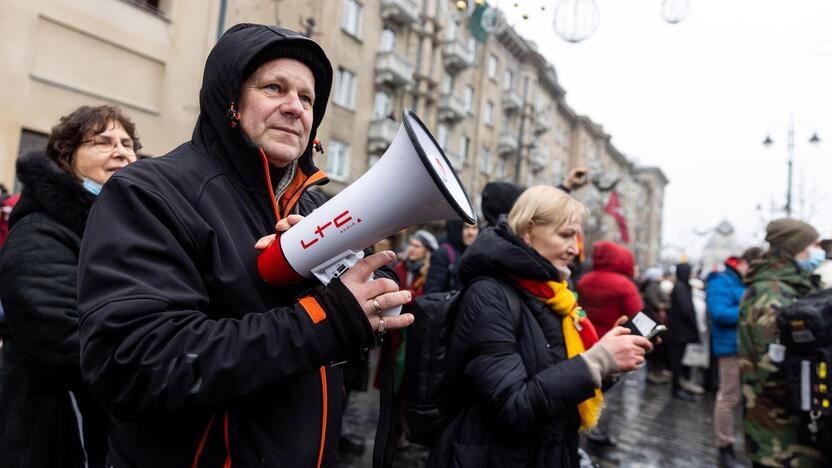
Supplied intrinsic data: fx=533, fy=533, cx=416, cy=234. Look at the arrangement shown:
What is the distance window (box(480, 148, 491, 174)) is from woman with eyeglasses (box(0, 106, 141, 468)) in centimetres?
2742

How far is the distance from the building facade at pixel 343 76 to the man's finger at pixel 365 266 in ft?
13.6

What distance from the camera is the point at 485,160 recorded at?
29.9m

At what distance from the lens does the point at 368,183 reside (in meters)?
1.25

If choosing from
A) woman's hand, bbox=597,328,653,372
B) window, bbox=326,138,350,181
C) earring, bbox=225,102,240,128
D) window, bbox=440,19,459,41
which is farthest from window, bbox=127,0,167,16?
window, bbox=440,19,459,41

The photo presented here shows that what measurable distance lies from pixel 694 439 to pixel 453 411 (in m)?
5.13

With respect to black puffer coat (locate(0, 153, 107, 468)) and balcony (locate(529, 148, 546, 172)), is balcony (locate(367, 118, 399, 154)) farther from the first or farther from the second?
black puffer coat (locate(0, 153, 107, 468))

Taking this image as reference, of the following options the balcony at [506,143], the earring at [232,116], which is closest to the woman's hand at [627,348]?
the earring at [232,116]

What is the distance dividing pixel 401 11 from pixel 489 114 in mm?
10468

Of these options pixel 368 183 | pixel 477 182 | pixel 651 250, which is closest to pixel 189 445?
pixel 368 183

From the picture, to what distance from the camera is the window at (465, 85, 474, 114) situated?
28014 millimetres

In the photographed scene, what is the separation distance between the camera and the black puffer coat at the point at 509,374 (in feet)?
6.67

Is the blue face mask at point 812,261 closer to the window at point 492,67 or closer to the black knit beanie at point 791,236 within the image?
the black knit beanie at point 791,236

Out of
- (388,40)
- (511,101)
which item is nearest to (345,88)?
(388,40)

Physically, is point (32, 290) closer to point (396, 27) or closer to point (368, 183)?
point (368, 183)
